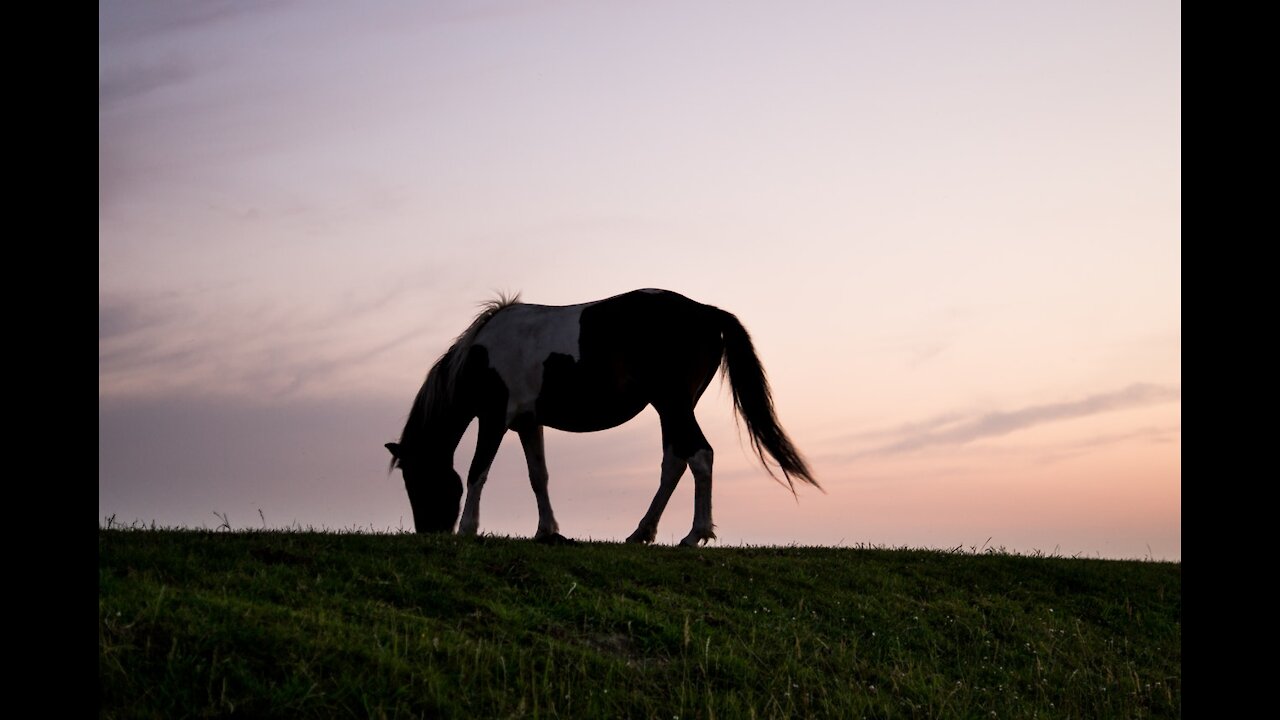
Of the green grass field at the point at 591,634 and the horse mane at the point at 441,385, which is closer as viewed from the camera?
the green grass field at the point at 591,634

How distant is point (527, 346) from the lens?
48.4 feet

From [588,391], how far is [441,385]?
232 centimetres

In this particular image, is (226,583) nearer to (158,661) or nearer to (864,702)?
(158,661)

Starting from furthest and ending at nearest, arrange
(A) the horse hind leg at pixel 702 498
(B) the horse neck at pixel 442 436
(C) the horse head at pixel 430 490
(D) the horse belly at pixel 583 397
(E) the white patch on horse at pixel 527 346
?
(B) the horse neck at pixel 442 436
(C) the horse head at pixel 430 490
(E) the white patch on horse at pixel 527 346
(D) the horse belly at pixel 583 397
(A) the horse hind leg at pixel 702 498

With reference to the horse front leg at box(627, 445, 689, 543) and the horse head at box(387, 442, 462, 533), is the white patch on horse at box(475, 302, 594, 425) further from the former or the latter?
the horse front leg at box(627, 445, 689, 543)

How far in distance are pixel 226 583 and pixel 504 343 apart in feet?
22.0

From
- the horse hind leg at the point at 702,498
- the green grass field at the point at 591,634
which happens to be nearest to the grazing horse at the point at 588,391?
Answer: the horse hind leg at the point at 702,498

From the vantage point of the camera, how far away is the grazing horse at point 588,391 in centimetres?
1431

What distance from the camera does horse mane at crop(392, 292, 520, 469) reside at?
50.0 ft

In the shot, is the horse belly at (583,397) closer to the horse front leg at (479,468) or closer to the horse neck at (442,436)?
the horse front leg at (479,468)

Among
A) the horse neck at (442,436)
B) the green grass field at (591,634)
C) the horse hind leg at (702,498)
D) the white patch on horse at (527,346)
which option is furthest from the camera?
the horse neck at (442,436)

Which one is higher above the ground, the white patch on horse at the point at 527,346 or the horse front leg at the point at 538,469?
the white patch on horse at the point at 527,346

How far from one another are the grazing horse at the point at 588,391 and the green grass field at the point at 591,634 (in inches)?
60.5
